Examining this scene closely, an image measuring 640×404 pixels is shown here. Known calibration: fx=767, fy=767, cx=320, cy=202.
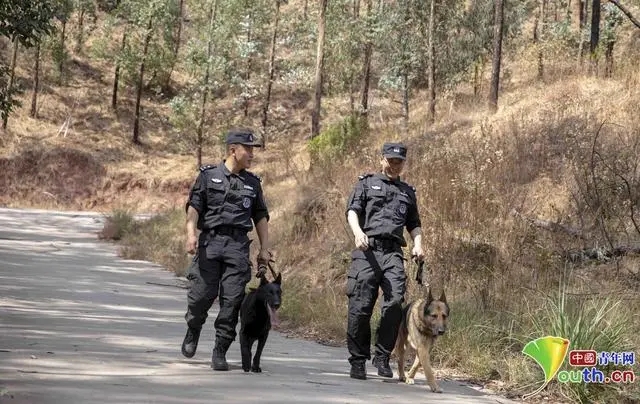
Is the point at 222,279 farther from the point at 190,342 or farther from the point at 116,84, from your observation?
the point at 116,84

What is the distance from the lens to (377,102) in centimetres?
5022

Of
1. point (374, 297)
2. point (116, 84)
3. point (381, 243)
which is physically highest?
point (116, 84)

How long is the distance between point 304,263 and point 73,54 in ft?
136

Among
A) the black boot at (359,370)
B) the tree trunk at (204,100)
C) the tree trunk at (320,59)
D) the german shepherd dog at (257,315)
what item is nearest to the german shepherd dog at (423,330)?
the black boot at (359,370)

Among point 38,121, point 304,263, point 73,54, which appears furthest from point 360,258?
point 73,54

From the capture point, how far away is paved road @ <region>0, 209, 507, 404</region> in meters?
5.13

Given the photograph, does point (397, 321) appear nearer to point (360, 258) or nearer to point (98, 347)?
point (360, 258)

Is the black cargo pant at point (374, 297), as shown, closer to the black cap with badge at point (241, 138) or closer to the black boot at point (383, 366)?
the black boot at point (383, 366)

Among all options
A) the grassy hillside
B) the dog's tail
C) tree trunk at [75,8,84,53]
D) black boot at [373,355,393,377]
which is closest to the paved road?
black boot at [373,355,393,377]

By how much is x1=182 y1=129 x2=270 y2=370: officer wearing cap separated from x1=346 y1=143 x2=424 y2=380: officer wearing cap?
2.85 feet

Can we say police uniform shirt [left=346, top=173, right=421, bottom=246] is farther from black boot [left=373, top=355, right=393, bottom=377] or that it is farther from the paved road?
the paved road

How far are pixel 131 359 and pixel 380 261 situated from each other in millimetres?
2304

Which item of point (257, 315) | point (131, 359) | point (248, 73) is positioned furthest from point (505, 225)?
point (248, 73)

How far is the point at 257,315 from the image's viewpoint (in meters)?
6.52
